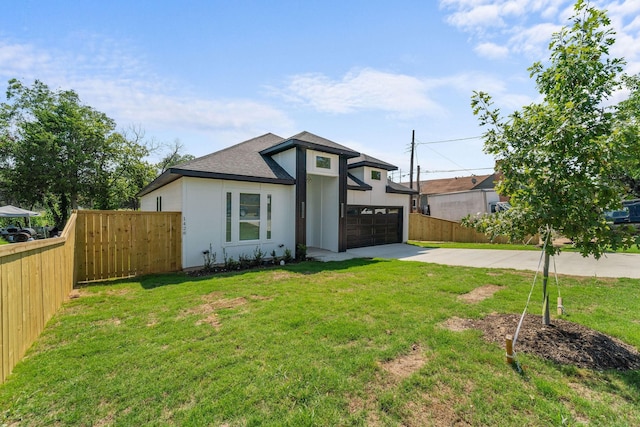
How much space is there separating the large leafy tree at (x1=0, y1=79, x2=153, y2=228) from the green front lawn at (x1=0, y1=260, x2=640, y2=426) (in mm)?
21246

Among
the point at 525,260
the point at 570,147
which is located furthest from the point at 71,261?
the point at 525,260

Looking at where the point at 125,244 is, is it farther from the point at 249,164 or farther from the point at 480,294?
the point at 480,294

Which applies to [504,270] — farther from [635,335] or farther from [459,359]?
[459,359]

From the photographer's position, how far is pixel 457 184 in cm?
3606

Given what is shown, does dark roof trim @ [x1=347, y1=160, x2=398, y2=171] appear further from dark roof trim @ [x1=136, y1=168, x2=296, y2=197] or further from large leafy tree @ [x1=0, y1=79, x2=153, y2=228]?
large leafy tree @ [x1=0, y1=79, x2=153, y2=228]

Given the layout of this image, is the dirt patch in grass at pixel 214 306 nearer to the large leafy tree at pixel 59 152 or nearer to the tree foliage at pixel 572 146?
the tree foliage at pixel 572 146

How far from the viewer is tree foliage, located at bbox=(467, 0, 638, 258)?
3082 mm

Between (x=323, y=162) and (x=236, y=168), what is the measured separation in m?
3.52

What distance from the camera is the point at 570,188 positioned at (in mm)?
3096

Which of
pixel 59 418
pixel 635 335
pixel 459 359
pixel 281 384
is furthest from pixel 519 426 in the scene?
pixel 59 418

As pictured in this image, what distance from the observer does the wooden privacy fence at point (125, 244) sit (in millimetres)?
6840

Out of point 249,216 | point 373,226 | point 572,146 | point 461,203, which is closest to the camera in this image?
point 572,146

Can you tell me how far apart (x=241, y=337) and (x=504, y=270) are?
7711mm

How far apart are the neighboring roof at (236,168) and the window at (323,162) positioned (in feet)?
4.55
